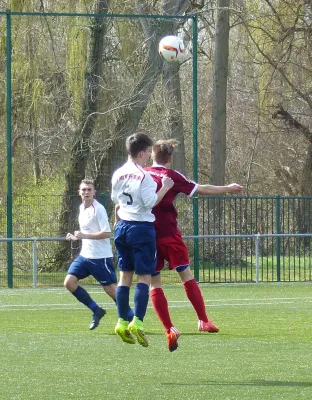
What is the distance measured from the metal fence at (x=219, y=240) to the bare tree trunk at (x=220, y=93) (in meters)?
6.97

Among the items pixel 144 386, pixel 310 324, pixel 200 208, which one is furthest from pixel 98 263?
pixel 200 208

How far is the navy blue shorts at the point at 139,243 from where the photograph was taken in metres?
8.98

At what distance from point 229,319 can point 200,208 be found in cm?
746

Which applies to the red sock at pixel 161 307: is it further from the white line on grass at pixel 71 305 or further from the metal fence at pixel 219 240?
the metal fence at pixel 219 240

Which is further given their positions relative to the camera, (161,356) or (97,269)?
(97,269)

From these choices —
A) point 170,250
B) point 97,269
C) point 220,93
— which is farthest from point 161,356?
point 220,93

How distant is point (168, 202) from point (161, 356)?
1.58 meters

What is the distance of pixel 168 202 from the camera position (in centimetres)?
1014

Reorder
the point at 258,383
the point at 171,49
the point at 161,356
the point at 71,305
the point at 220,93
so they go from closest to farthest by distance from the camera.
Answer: the point at 258,383 < the point at 161,356 < the point at 71,305 < the point at 171,49 < the point at 220,93

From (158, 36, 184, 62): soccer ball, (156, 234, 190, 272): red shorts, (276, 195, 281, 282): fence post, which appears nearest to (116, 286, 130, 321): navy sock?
(156, 234, 190, 272): red shorts

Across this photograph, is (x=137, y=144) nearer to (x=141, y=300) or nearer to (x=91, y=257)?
(x=141, y=300)

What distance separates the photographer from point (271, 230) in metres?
21.7

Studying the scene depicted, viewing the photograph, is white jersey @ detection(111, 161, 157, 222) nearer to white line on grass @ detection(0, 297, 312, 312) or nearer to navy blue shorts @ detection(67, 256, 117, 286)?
navy blue shorts @ detection(67, 256, 117, 286)

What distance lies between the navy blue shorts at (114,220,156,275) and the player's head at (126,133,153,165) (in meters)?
0.58
